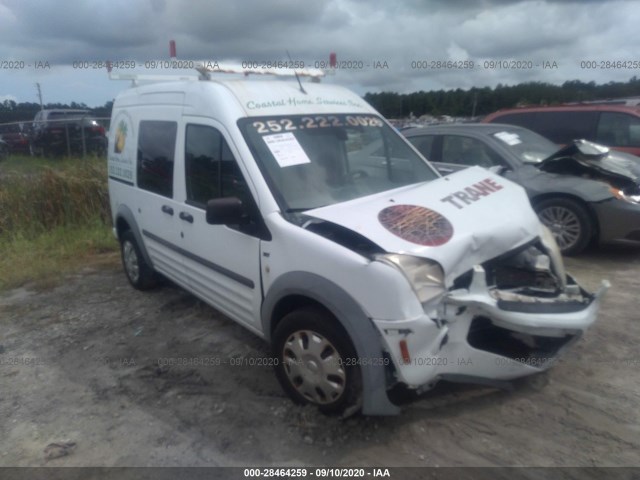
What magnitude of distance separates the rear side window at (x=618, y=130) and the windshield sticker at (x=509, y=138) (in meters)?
2.03

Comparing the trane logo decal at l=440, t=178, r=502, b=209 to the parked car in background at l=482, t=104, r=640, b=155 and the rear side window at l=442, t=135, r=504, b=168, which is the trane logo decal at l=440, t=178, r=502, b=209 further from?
the parked car in background at l=482, t=104, r=640, b=155

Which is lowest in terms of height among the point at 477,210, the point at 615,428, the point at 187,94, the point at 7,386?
the point at 7,386

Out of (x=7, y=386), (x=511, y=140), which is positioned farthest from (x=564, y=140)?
(x=7, y=386)

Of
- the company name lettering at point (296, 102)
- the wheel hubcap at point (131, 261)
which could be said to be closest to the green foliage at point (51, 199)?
the wheel hubcap at point (131, 261)

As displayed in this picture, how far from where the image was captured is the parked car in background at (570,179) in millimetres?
6066

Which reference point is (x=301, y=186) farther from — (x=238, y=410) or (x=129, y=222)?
(x=129, y=222)

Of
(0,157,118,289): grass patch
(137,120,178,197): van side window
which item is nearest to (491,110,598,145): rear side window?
(137,120,178,197): van side window

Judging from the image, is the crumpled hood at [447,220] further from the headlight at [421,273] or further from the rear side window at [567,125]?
the rear side window at [567,125]

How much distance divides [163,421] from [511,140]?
5.61 m

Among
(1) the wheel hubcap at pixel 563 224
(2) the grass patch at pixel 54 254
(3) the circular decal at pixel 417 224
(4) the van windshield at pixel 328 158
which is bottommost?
(2) the grass patch at pixel 54 254

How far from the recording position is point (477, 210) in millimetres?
3402

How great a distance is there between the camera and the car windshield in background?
691 centimetres

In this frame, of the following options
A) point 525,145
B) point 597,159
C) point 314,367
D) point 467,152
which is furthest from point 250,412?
point 525,145

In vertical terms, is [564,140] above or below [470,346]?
above
